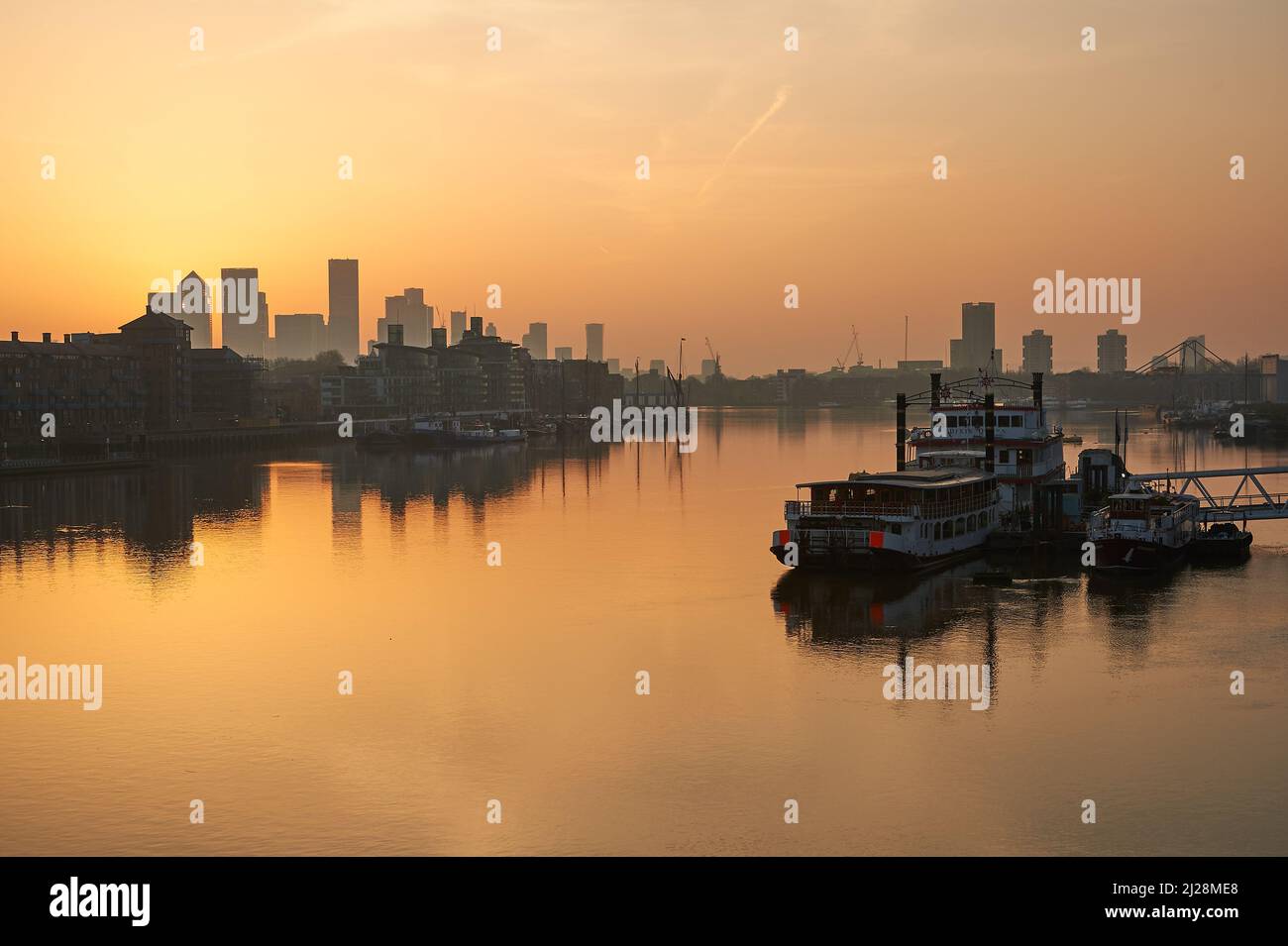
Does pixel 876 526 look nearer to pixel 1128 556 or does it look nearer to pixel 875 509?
pixel 875 509

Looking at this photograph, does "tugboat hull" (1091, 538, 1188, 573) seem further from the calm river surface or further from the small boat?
the small boat

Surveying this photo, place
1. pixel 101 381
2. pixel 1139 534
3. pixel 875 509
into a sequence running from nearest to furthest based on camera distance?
pixel 875 509
pixel 1139 534
pixel 101 381

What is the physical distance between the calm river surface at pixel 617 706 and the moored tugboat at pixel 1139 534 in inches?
72.5

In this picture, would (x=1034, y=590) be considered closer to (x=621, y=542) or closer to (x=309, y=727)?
(x=621, y=542)

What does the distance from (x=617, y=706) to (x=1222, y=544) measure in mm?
36816

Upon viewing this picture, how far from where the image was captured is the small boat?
193 ft

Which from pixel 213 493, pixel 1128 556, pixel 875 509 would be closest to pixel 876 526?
pixel 875 509

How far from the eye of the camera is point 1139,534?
53.9m

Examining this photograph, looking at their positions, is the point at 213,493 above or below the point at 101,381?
below

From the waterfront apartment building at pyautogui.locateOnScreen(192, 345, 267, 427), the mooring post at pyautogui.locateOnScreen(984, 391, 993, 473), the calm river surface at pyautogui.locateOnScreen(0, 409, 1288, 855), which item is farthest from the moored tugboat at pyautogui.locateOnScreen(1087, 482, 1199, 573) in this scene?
the waterfront apartment building at pyautogui.locateOnScreen(192, 345, 267, 427)

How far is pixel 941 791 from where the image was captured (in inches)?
1043

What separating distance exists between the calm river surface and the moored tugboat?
1842 mm

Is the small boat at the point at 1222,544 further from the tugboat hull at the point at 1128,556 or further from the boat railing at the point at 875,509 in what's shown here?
the boat railing at the point at 875,509
